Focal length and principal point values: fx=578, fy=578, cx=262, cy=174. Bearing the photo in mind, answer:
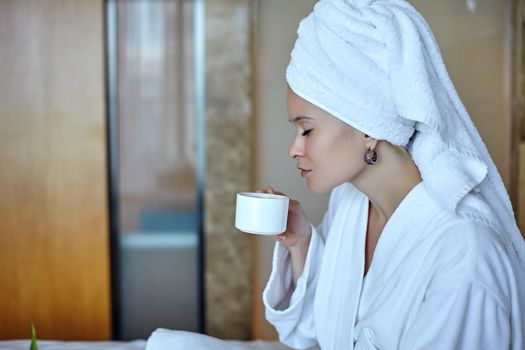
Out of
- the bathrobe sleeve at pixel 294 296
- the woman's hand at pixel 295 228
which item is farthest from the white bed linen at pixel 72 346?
the woman's hand at pixel 295 228

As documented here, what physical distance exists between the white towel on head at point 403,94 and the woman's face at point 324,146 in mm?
41

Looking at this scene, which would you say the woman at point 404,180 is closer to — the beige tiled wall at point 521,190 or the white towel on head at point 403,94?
the white towel on head at point 403,94

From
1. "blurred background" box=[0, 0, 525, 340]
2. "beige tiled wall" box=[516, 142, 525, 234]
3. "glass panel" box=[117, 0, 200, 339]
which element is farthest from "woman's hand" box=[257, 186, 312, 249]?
"beige tiled wall" box=[516, 142, 525, 234]

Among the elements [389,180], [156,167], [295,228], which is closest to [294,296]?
[295,228]

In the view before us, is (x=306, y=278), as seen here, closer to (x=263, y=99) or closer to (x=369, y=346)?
(x=369, y=346)

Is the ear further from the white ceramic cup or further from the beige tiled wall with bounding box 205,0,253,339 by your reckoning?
the beige tiled wall with bounding box 205,0,253,339

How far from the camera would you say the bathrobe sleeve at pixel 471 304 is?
38.7 inches

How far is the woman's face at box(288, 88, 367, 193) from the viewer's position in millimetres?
1271

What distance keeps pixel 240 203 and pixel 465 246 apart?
50 cm

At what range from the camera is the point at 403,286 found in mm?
1152

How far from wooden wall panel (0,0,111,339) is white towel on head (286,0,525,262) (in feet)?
5.98

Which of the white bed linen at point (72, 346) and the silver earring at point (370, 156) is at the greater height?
the silver earring at point (370, 156)

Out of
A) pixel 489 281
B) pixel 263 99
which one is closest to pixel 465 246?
pixel 489 281

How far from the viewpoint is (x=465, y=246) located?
3.38 ft
